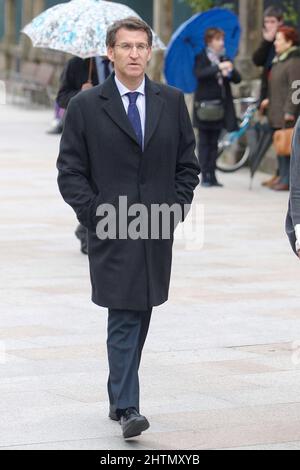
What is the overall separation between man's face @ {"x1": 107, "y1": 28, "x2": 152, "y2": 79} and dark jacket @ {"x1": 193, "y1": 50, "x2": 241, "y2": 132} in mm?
10014

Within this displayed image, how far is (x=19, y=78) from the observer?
3356 centimetres

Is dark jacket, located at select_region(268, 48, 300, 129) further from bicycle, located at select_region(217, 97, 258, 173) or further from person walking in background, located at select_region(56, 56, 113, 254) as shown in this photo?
person walking in background, located at select_region(56, 56, 113, 254)

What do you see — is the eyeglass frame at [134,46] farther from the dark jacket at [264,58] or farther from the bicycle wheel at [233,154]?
the bicycle wheel at [233,154]

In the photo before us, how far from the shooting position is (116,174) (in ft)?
20.5

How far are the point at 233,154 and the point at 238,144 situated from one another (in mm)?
148

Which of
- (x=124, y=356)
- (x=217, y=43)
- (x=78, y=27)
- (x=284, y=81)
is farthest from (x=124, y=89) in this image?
(x=217, y=43)

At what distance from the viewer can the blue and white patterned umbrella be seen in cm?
1073

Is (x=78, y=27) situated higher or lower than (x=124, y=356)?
higher

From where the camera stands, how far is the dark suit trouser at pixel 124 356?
6.21 m

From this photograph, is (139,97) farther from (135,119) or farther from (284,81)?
(284,81)

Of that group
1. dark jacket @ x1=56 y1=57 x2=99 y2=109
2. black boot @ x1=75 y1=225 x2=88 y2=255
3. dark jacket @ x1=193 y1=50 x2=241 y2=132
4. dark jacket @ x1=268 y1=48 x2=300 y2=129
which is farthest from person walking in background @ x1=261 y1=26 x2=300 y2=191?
dark jacket @ x1=56 y1=57 x2=99 y2=109

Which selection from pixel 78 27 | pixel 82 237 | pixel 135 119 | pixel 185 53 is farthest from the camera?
pixel 185 53
